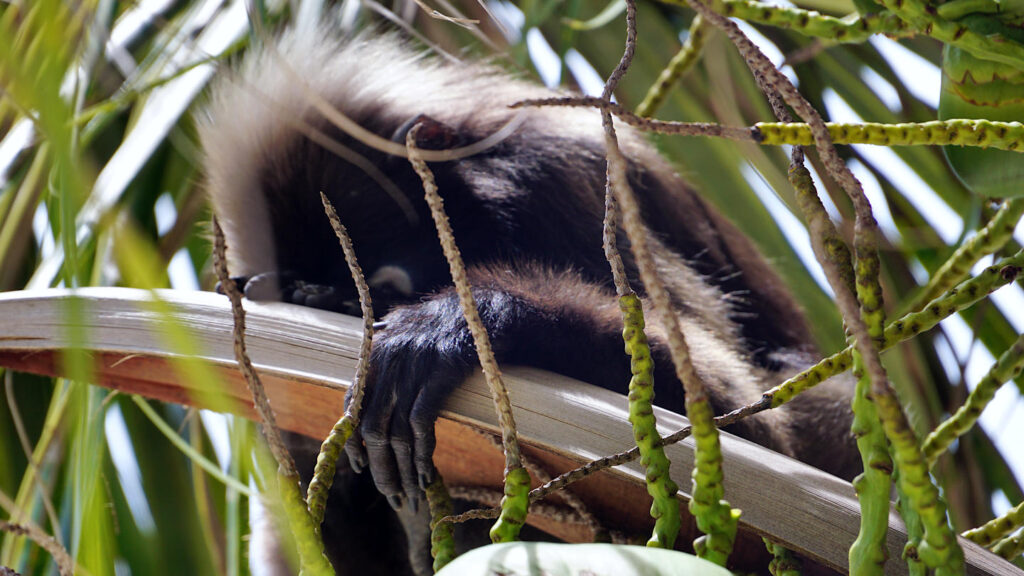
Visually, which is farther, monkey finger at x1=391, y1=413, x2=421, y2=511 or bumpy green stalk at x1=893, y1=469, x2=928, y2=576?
monkey finger at x1=391, y1=413, x2=421, y2=511

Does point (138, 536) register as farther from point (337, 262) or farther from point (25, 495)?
point (337, 262)

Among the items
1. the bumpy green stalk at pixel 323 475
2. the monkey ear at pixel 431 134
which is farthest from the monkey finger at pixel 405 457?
the monkey ear at pixel 431 134

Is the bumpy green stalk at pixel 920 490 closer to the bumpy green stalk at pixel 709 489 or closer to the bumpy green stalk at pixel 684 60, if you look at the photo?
the bumpy green stalk at pixel 709 489

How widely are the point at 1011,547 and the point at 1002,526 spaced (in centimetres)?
4

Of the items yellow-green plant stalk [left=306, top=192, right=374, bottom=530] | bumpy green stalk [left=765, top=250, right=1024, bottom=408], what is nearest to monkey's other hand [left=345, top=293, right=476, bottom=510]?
yellow-green plant stalk [left=306, top=192, right=374, bottom=530]

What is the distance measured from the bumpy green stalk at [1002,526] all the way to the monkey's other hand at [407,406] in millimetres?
374

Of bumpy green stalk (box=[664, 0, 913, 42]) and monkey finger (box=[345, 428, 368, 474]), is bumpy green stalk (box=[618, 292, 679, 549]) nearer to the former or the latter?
bumpy green stalk (box=[664, 0, 913, 42])

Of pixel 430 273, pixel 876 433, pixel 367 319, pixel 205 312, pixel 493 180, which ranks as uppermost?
pixel 493 180

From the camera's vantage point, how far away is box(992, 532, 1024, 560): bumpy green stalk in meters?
0.52

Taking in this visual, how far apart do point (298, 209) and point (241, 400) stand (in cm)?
58

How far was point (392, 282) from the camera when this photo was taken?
1202mm

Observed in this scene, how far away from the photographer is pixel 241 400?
0.78 metres

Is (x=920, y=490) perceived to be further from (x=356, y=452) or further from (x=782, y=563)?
(x=356, y=452)

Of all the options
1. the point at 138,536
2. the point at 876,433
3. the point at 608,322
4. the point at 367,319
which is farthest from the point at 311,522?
the point at 138,536
